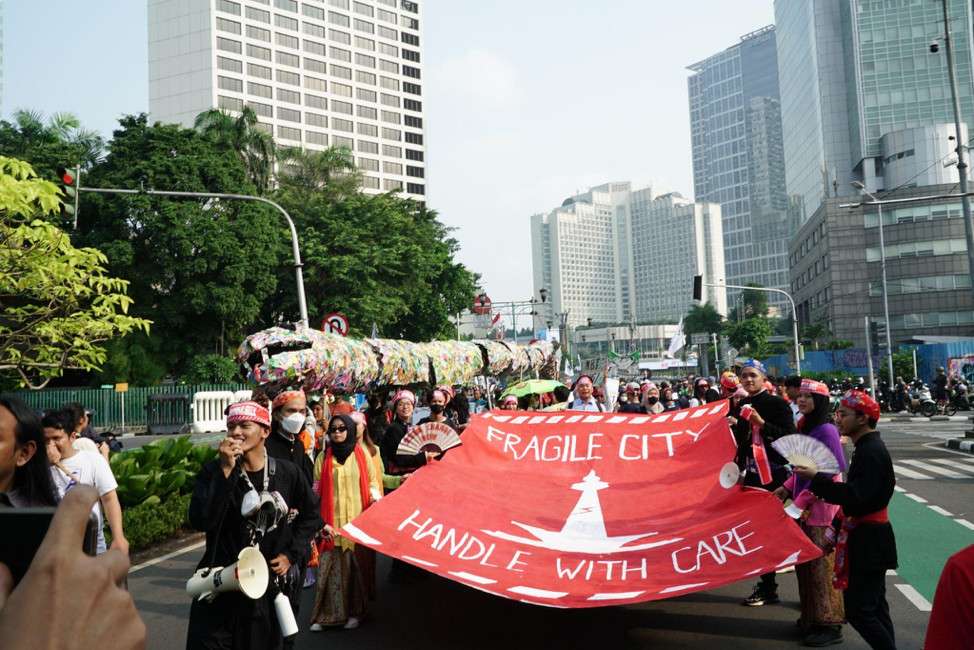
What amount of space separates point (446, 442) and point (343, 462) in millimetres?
1322

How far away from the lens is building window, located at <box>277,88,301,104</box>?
9769 centimetres

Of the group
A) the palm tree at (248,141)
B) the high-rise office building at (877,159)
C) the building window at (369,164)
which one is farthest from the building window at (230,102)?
the high-rise office building at (877,159)

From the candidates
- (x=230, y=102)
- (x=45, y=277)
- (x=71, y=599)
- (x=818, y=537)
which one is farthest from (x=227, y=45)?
(x=71, y=599)

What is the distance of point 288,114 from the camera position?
9844 cm

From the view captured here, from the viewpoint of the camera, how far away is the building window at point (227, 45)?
92.5 metres

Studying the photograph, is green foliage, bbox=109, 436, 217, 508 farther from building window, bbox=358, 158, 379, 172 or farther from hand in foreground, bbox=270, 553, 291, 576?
building window, bbox=358, 158, 379, 172

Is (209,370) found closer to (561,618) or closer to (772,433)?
(561,618)

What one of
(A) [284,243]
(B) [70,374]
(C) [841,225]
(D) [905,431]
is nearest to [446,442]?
(D) [905,431]

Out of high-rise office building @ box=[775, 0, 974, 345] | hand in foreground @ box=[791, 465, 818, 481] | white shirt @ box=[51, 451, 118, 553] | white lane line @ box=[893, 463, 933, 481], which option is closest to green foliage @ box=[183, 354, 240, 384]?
white lane line @ box=[893, 463, 933, 481]

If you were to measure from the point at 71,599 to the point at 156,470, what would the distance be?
12.0m

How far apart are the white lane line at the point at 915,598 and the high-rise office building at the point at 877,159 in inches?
2489

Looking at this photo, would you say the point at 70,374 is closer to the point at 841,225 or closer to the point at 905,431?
the point at 905,431

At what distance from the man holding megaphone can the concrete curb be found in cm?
2039

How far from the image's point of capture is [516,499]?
826cm
